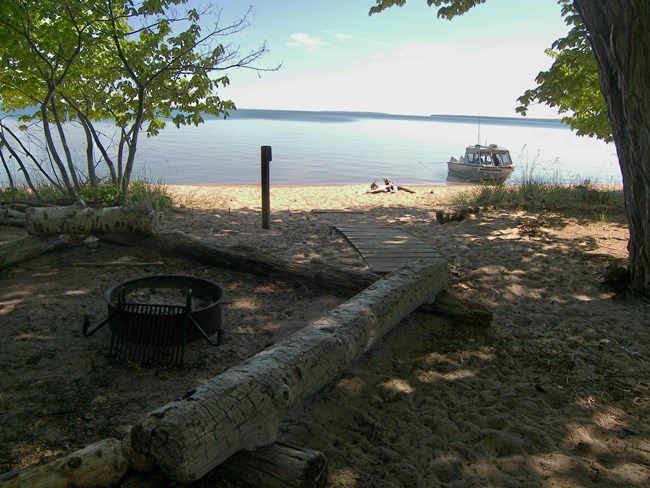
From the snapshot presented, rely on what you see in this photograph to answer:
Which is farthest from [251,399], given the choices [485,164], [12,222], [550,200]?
[485,164]

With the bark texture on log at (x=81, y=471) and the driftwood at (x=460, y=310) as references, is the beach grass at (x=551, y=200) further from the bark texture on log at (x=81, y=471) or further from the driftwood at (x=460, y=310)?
the bark texture on log at (x=81, y=471)

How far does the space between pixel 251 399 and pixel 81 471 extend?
2.58ft

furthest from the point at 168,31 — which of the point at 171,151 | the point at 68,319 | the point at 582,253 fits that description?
the point at 171,151

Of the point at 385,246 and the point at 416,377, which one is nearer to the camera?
the point at 416,377

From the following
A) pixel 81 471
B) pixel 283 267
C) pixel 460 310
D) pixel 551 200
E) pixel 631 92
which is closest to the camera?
pixel 81 471

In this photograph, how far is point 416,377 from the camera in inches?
134

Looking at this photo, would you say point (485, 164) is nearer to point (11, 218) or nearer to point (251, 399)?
point (11, 218)

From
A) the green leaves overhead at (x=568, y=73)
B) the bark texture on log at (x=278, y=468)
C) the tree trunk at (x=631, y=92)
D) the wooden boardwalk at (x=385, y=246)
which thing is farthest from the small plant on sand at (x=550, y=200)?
the bark texture on log at (x=278, y=468)

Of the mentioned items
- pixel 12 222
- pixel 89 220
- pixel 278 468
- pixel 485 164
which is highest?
pixel 485 164

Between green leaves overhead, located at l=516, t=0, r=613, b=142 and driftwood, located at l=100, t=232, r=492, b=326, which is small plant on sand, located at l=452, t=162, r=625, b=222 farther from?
driftwood, located at l=100, t=232, r=492, b=326

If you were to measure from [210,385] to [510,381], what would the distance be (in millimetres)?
2275

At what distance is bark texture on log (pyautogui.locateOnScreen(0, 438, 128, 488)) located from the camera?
1.88 meters

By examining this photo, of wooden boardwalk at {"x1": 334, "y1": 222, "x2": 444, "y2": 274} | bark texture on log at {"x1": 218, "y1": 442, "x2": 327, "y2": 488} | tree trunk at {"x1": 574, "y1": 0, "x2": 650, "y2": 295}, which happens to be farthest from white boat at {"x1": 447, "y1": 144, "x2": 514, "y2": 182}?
bark texture on log at {"x1": 218, "y1": 442, "x2": 327, "y2": 488}

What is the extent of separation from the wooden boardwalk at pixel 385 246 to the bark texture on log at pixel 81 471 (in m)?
3.83
